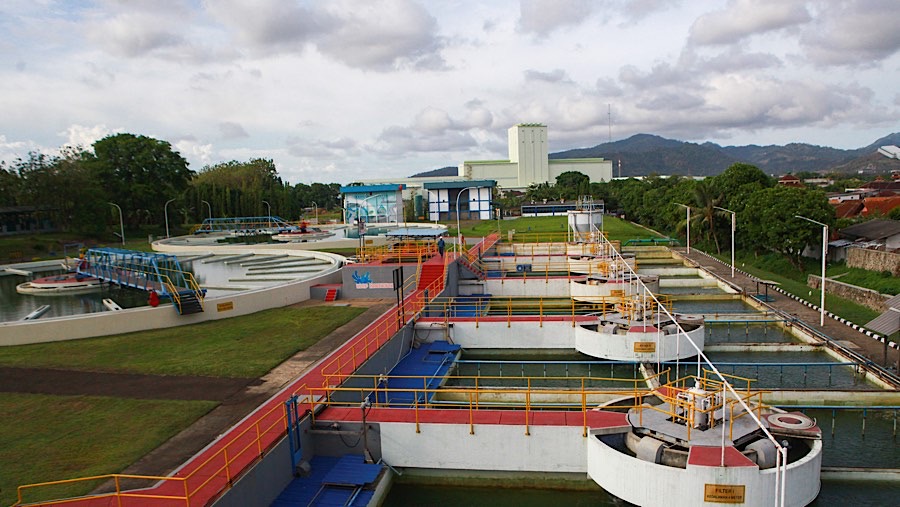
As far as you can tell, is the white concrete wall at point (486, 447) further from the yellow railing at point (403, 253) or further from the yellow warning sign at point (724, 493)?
the yellow railing at point (403, 253)

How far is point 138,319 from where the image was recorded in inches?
920

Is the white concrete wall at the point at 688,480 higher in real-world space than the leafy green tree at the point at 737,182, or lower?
lower

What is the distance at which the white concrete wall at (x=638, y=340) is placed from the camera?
21383 millimetres

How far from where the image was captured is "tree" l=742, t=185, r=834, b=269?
128 ft

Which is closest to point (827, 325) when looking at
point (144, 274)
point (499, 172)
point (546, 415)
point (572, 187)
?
point (546, 415)

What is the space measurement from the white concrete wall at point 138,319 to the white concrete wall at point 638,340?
14525 mm

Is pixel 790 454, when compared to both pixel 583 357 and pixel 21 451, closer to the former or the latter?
pixel 583 357

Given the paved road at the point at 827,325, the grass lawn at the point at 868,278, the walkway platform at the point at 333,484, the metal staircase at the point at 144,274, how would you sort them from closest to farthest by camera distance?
the walkway platform at the point at 333,484, the paved road at the point at 827,325, the metal staircase at the point at 144,274, the grass lawn at the point at 868,278

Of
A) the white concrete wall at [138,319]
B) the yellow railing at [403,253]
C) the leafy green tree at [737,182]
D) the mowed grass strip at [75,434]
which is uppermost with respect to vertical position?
the leafy green tree at [737,182]

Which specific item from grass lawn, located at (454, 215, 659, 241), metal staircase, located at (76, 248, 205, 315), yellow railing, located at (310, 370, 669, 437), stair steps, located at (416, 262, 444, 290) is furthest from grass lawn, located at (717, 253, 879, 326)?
metal staircase, located at (76, 248, 205, 315)

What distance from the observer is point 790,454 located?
12.6 metres

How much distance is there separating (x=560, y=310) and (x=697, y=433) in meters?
18.7

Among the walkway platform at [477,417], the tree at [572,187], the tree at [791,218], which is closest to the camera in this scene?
the walkway platform at [477,417]

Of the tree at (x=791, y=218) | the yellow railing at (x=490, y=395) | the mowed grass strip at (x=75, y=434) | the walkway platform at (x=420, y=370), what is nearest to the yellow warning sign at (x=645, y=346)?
the yellow railing at (x=490, y=395)
